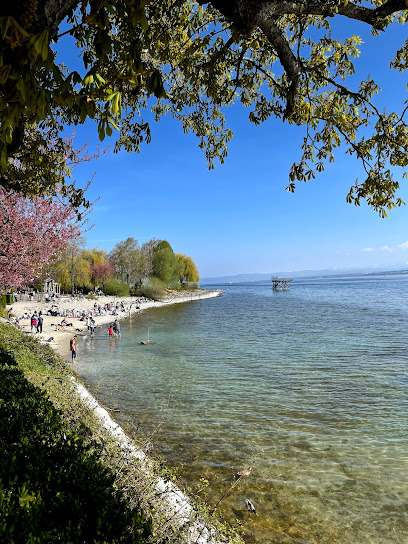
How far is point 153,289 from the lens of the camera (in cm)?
8456

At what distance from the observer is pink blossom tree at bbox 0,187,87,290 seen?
42.2 feet

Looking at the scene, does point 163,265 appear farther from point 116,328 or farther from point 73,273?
Answer: point 116,328

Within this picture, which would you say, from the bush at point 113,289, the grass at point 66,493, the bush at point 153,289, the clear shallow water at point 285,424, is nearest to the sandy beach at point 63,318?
the clear shallow water at point 285,424

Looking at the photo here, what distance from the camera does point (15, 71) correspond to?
2.23 metres

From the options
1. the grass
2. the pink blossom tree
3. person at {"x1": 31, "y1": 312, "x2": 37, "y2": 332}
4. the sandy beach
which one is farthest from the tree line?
the grass

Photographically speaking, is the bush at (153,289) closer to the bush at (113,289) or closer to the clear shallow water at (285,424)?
the bush at (113,289)

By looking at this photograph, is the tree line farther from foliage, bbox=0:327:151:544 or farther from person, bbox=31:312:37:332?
foliage, bbox=0:327:151:544

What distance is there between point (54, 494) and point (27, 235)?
11.9 metres

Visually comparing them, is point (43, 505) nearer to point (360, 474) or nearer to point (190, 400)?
point (360, 474)

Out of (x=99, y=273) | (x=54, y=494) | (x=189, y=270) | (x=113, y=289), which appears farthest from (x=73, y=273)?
(x=54, y=494)

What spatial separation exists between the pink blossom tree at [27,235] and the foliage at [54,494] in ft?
30.6

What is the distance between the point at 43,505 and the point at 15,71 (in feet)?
12.4

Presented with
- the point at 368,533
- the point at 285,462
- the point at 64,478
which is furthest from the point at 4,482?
the point at 285,462

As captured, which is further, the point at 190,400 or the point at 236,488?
the point at 190,400
